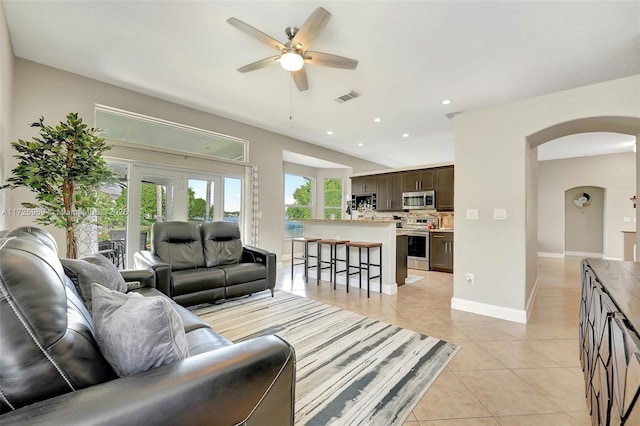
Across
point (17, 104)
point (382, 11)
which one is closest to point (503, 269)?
point (382, 11)

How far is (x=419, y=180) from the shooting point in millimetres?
6441

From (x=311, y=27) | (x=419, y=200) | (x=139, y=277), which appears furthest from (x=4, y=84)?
(x=419, y=200)

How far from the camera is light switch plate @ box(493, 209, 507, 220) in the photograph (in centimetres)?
311

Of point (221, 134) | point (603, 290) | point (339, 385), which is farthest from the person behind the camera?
point (221, 134)

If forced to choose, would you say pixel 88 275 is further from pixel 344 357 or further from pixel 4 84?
pixel 4 84

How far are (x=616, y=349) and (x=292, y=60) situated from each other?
2.73 meters

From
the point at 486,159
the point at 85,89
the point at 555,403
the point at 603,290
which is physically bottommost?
the point at 555,403

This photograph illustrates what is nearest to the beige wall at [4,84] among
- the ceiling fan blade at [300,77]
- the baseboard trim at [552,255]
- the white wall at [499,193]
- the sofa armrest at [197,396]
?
the ceiling fan blade at [300,77]

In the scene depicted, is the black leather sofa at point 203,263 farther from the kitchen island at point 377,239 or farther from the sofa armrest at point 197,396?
the sofa armrest at point 197,396

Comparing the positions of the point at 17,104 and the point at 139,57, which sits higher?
the point at 139,57

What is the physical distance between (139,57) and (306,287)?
3.70 m

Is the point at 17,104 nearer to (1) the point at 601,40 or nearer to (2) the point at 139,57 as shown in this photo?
(2) the point at 139,57

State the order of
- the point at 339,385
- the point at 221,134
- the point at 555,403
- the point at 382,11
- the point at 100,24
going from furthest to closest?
the point at 221,134, the point at 100,24, the point at 382,11, the point at 339,385, the point at 555,403

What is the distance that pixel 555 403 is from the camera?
170 cm
